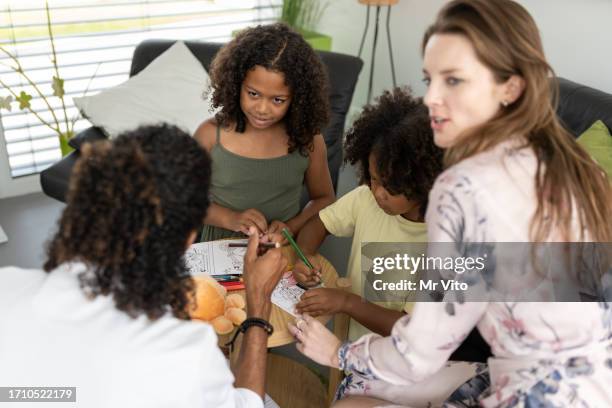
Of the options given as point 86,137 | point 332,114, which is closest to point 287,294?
point 332,114

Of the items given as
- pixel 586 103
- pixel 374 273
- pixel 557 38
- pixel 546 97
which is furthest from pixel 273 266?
pixel 557 38

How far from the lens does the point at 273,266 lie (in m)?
1.25

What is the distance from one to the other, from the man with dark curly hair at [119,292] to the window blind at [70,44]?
91.8 inches

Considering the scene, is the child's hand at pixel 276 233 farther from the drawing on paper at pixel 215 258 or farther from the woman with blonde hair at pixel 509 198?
the woman with blonde hair at pixel 509 198

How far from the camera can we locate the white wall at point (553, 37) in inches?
91.5

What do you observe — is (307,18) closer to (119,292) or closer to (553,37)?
(553,37)

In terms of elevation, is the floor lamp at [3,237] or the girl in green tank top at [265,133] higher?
the girl in green tank top at [265,133]

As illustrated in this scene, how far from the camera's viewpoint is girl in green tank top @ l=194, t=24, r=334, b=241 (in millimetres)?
1679

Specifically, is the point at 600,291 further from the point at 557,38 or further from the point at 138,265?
the point at 557,38

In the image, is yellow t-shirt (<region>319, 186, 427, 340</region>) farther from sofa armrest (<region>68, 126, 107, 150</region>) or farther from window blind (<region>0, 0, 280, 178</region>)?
window blind (<region>0, 0, 280, 178</region>)

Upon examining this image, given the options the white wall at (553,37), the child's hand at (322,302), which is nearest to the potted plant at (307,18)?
the white wall at (553,37)

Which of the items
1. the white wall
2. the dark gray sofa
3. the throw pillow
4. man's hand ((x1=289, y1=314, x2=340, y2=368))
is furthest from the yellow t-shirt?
the white wall

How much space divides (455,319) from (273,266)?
0.42m

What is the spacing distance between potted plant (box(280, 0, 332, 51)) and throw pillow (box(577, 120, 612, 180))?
1.81m
